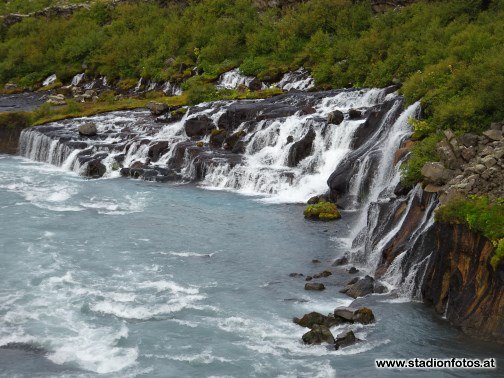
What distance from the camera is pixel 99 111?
200ft

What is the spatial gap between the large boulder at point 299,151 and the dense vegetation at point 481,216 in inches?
808

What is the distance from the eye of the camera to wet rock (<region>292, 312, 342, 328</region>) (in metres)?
22.5

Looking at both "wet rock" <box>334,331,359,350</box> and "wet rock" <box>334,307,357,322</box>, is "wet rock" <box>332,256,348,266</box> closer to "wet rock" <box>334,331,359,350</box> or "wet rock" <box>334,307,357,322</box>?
"wet rock" <box>334,307,357,322</box>

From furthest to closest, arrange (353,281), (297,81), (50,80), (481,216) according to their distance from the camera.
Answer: (50,80) < (297,81) < (353,281) < (481,216)

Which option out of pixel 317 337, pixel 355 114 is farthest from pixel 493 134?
pixel 355 114

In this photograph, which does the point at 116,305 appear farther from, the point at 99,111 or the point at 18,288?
the point at 99,111

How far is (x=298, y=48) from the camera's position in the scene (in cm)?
6856

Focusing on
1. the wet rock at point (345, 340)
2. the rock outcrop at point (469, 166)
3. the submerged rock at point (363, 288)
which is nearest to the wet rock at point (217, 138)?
Result: the rock outcrop at point (469, 166)

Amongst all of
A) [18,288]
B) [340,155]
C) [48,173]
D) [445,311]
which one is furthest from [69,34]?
[445,311]

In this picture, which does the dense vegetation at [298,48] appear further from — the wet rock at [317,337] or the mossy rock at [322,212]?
the wet rock at [317,337]

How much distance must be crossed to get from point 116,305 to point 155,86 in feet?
171

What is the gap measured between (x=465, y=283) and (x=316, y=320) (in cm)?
521

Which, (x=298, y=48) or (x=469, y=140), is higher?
(x=298, y=48)

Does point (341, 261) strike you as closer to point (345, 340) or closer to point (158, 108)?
point (345, 340)
